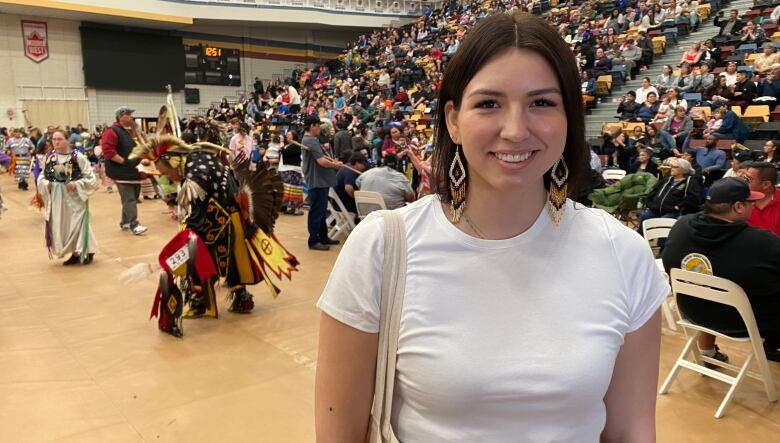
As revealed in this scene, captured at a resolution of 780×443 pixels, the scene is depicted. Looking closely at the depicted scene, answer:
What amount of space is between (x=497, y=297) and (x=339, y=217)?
6523mm

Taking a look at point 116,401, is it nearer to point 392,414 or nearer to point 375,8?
point 392,414

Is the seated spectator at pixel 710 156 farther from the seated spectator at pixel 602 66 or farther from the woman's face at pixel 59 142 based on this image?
the woman's face at pixel 59 142

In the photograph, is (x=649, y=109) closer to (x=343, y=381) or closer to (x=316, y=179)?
(x=316, y=179)

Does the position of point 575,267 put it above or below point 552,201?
below

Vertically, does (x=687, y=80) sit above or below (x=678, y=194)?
above

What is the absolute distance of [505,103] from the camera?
98 cm

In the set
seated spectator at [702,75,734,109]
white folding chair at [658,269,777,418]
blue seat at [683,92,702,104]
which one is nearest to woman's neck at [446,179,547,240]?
white folding chair at [658,269,777,418]

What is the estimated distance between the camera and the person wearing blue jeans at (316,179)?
6727mm

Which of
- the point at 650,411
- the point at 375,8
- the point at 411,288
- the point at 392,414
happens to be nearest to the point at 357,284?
the point at 411,288

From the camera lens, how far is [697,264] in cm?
324

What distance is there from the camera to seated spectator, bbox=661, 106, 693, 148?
29.4 ft

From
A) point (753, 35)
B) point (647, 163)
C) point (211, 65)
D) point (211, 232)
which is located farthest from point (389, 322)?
point (211, 65)

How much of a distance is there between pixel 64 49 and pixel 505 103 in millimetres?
25654

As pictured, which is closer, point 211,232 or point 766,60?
point 211,232
